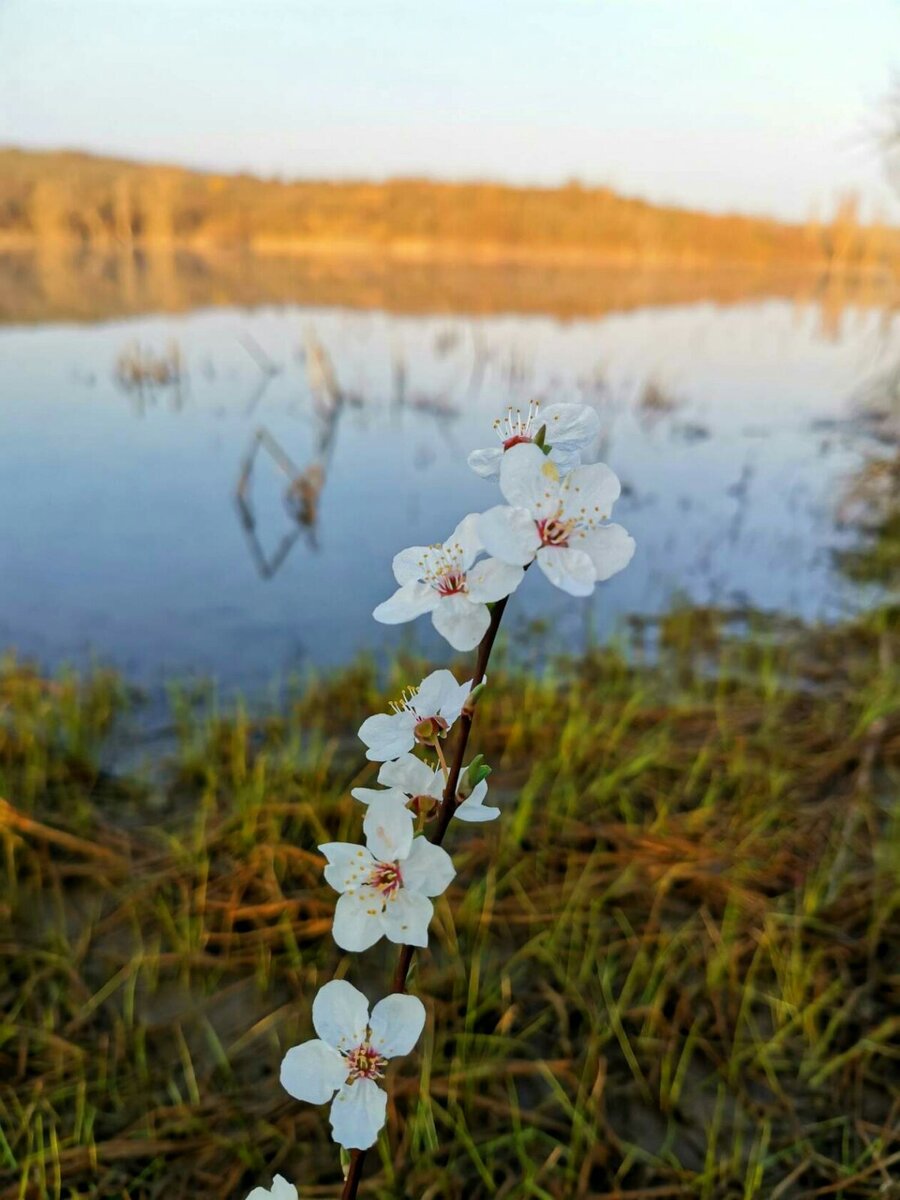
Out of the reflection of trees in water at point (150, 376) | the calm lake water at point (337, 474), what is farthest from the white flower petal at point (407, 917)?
the reflection of trees in water at point (150, 376)

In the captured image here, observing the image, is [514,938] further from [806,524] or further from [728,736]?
[806,524]

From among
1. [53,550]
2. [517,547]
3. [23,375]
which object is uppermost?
[517,547]

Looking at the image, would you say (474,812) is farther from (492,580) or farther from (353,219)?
(353,219)

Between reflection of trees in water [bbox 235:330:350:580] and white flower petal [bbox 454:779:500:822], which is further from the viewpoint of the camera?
reflection of trees in water [bbox 235:330:350:580]

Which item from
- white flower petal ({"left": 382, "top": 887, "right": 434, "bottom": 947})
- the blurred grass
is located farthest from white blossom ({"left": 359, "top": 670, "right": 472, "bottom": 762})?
the blurred grass

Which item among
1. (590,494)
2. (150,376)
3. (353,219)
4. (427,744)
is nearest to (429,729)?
(427,744)

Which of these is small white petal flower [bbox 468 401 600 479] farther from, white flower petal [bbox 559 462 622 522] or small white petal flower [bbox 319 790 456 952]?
small white petal flower [bbox 319 790 456 952]

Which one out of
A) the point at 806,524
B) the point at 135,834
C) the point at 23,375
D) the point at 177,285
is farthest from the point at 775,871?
the point at 177,285
